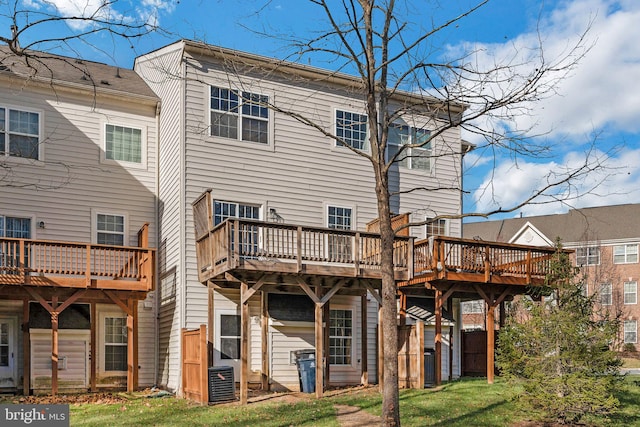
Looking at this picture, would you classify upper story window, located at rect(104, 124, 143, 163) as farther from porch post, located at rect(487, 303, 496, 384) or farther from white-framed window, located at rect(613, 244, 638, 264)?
white-framed window, located at rect(613, 244, 638, 264)

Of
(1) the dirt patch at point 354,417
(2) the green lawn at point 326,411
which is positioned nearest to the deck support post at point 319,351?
(2) the green lawn at point 326,411

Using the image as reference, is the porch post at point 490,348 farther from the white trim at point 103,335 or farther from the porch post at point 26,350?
the porch post at point 26,350

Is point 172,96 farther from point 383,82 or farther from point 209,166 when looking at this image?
point 383,82

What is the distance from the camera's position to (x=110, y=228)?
18078 mm

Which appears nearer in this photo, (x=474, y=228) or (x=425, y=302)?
(x=425, y=302)

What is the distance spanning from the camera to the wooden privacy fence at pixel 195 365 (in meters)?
13.8

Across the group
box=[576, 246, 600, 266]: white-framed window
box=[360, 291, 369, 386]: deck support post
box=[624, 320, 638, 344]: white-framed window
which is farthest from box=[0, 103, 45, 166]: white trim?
box=[624, 320, 638, 344]: white-framed window

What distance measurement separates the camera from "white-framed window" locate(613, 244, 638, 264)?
40734 millimetres

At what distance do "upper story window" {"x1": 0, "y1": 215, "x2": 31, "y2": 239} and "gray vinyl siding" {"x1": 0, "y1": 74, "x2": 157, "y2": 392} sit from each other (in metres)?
0.15

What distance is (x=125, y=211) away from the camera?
18281 mm

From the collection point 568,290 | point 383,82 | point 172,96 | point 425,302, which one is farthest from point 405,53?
point 425,302

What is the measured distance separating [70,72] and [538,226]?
37.1 meters

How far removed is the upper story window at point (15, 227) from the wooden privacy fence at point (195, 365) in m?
5.14

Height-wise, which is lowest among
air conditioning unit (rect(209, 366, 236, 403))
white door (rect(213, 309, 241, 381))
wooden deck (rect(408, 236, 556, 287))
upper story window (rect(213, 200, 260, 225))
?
air conditioning unit (rect(209, 366, 236, 403))
